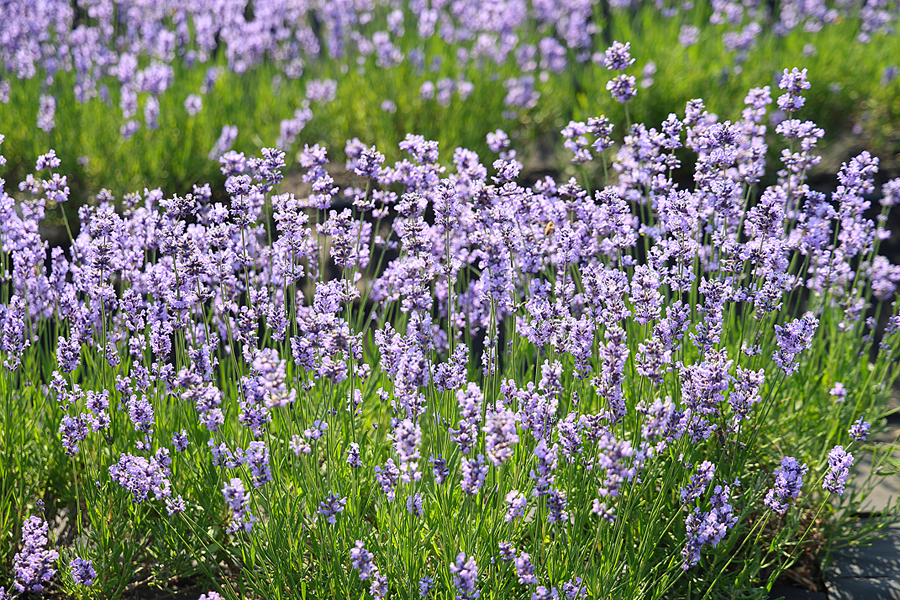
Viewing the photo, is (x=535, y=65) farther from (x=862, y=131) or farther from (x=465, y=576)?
(x=465, y=576)

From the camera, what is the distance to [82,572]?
94.2 inches

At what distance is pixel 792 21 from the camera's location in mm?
7238

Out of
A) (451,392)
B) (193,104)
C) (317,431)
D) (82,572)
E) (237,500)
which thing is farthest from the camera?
(193,104)

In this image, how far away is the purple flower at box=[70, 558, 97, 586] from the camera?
239cm

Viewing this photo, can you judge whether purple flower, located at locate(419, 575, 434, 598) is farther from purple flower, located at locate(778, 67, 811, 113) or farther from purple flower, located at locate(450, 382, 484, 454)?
purple flower, located at locate(778, 67, 811, 113)

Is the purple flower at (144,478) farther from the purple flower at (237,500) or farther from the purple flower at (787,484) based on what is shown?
the purple flower at (787,484)

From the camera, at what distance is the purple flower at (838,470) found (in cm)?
225

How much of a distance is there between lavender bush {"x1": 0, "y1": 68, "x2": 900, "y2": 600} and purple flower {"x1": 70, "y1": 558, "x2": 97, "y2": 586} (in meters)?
0.01

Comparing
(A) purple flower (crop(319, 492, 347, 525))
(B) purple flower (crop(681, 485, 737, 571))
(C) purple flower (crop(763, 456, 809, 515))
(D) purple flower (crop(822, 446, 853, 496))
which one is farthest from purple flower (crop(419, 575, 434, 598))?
(D) purple flower (crop(822, 446, 853, 496))

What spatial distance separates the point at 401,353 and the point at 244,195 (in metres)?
0.82

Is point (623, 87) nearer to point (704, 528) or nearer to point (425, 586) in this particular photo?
point (704, 528)

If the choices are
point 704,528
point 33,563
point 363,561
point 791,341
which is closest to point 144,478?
point 33,563

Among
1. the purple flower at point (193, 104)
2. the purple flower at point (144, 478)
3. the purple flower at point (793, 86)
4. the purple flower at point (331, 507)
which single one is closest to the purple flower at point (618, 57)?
the purple flower at point (793, 86)

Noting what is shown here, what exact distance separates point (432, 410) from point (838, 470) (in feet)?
4.56
